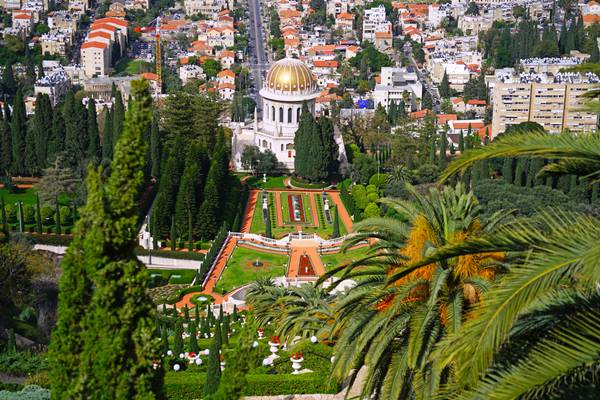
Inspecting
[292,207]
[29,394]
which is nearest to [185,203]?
[292,207]

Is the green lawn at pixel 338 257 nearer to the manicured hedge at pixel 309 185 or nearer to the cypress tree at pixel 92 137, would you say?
the manicured hedge at pixel 309 185

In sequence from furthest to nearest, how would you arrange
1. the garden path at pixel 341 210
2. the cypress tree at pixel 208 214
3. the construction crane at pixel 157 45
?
1. the construction crane at pixel 157 45
2. the garden path at pixel 341 210
3. the cypress tree at pixel 208 214

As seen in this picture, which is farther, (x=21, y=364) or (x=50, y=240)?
(x=50, y=240)

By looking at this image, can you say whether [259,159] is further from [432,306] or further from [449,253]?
[449,253]

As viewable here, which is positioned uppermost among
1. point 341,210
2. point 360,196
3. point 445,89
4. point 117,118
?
point 117,118

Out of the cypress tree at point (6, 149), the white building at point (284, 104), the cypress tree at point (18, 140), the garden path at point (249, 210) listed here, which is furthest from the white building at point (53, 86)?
the garden path at point (249, 210)

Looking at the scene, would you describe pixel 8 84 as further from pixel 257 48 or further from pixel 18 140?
pixel 18 140

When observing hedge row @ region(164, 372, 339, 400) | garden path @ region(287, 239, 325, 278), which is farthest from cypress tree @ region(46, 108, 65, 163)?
hedge row @ region(164, 372, 339, 400)
